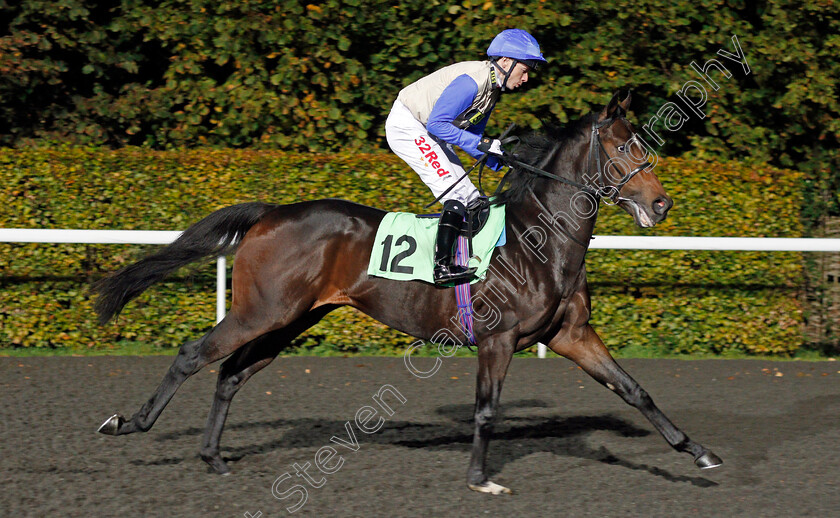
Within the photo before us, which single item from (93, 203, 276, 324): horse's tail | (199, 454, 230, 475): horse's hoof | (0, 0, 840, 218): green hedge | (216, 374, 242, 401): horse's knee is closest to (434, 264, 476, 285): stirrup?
(93, 203, 276, 324): horse's tail

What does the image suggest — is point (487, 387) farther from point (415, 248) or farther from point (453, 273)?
point (415, 248)

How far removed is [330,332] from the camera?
25.6ft

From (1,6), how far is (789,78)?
7706 mm

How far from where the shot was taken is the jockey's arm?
455 centimetres

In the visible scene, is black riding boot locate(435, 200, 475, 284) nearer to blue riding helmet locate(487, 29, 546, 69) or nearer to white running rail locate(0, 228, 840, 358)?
blue riding helmet locate(487, 29, 546, 69)

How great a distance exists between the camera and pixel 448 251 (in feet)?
14.9

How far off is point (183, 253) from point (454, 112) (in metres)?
1.74

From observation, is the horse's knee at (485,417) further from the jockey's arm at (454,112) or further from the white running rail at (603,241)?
the white running rail at (603,241)

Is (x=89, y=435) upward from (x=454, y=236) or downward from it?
downward

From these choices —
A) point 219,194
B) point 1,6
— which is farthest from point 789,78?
point 1,6

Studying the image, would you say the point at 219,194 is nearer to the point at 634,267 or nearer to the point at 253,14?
the point at 253,14

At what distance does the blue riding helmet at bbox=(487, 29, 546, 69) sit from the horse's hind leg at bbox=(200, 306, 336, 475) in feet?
5.43

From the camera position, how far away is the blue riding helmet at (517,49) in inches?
181

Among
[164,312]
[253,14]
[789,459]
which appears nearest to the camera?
[789,459]
